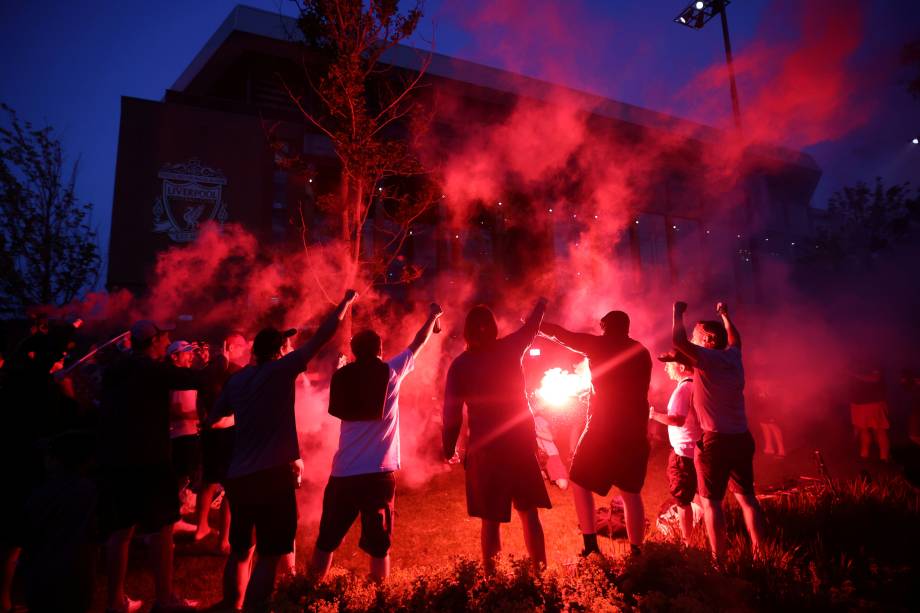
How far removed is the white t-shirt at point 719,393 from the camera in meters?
3.82

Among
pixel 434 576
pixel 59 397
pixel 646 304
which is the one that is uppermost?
pixel 646 304

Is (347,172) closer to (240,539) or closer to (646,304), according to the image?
(240,539)

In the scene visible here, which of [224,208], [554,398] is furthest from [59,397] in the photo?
[224,208]

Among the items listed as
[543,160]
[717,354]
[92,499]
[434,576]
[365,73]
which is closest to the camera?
[92,499]

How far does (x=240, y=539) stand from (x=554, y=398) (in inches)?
269

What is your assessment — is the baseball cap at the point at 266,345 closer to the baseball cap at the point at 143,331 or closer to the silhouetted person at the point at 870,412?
the baseball cap at the point at 143,331

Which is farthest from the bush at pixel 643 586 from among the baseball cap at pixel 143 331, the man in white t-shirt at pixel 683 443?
the baseball cap at pixel 143 331

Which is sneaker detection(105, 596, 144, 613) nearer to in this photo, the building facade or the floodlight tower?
the building facade

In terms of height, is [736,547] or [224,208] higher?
[224,208]

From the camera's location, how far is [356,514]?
314cm

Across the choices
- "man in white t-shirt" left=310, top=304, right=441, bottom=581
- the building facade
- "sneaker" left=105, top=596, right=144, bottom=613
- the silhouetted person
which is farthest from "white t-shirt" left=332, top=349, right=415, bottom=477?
the silhouetted person

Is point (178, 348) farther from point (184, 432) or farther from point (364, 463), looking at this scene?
point (364, 463)

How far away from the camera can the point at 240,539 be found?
3.01 meters

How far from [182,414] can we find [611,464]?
4146 millimetres
